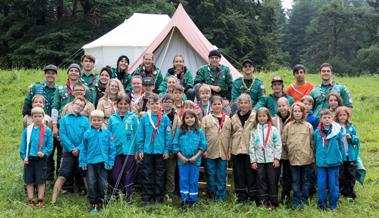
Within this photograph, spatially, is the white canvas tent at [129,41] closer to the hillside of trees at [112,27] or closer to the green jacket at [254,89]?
the hillside of trees at [112,27]

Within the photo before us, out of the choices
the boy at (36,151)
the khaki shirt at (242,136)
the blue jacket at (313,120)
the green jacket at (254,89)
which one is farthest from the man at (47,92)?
the blue jacket at (313,120)

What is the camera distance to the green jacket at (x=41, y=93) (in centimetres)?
545

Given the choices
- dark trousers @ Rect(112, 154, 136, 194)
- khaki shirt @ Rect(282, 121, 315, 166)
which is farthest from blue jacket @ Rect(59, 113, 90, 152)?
khaki shirt @ Rect(282, 121, 315, 166)

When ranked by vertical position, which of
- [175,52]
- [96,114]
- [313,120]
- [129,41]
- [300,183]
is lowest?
[300,183]

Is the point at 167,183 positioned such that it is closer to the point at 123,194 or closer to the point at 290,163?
the point at 123,194

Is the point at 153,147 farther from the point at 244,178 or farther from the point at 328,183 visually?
the point at 328,183

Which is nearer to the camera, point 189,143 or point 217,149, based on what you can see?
point 189,143

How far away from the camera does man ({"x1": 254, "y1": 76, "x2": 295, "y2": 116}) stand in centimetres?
541

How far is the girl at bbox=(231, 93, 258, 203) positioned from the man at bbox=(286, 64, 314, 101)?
2.80 feet

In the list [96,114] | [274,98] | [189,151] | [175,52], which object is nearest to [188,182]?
[189,151]

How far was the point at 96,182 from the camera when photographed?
480 centimetres

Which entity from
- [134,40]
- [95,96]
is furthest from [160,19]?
[95,96]

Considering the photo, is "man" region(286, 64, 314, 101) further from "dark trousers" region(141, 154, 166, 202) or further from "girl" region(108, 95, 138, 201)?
"girl" region(108, 95, 138, 201)

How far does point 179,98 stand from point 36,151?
1.77 meters
